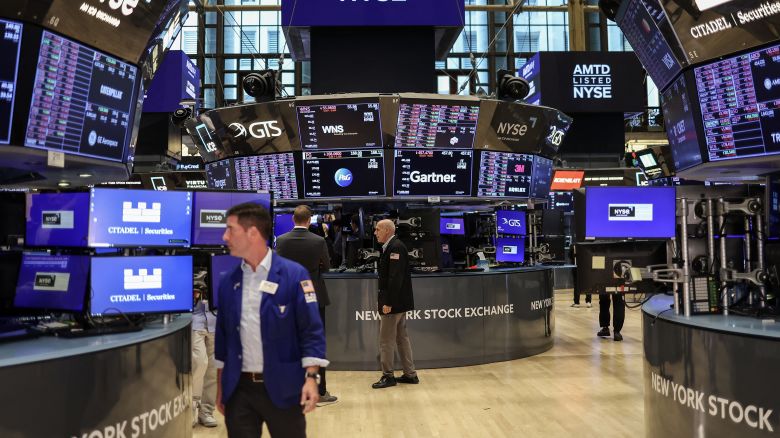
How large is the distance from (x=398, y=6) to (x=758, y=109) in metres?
5.62

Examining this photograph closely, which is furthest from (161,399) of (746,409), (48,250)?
(746,409)

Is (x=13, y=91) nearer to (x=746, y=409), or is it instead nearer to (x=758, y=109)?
(x=746, y=409)

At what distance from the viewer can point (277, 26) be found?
86.3 ft

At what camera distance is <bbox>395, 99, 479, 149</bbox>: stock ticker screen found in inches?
333

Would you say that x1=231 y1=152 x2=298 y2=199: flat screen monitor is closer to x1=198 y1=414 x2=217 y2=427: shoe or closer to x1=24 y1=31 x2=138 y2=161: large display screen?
x1=198 y1=414 x2=217 y2=427: shoe

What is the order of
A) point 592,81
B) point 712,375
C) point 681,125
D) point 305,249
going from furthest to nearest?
point 592,81, point 305,249, point 681,125, point 712,375

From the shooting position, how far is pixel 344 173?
28.7 feet

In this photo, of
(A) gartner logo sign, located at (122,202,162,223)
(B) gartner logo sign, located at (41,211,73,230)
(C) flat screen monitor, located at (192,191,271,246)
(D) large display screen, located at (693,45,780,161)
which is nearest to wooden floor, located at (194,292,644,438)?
(C) flat screen monitor, located at (192,191,271,246)

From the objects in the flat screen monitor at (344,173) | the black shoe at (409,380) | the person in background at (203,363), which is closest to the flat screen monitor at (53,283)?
the person in background at (203,363)

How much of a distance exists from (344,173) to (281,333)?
6017 mm

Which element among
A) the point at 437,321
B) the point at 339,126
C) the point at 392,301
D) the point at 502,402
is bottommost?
the point at 502,402

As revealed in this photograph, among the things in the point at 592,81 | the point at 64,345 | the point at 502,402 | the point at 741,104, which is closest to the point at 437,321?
the point at 502,402

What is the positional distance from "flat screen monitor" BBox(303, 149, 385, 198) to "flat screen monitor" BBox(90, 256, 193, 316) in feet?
15.4

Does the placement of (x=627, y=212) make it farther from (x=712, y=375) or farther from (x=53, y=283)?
(x=53, y=283)
